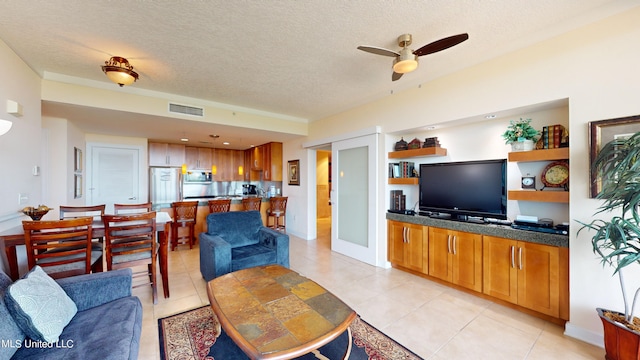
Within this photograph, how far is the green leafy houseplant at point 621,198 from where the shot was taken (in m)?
1.53

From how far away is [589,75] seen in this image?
200 cm

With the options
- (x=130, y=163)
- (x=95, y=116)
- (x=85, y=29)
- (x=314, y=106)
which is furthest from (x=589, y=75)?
(x=130, y=163)

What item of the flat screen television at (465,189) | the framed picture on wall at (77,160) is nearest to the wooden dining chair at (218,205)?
the framed picture on wall at (77,160)

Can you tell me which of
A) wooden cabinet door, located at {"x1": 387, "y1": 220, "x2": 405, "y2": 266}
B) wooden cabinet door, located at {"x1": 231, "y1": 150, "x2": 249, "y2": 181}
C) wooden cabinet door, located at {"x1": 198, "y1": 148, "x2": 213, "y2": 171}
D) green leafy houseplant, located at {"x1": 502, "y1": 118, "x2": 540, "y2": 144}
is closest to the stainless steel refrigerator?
wooden cabinet door, located at {"x1": 198, "y1": 148, "x2": 213, "y2": 171}

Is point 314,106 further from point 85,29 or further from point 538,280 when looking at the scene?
point 538,280

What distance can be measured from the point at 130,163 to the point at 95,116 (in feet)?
7.09

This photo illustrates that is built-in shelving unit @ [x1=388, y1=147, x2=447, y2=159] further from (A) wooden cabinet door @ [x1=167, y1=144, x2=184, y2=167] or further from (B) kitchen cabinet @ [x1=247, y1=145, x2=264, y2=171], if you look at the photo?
(A) wooden cabinet door @ [x1=167, y1=144, x2=184, y2=167]

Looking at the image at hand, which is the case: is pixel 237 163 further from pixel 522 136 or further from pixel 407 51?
pixel 522 136

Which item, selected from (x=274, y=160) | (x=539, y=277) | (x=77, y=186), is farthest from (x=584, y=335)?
(x=77, y=186)

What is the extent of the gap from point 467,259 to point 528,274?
1.78ft

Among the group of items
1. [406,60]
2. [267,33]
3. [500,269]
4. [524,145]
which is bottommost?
[500,269]

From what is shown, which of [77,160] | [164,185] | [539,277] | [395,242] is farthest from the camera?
[164,185]

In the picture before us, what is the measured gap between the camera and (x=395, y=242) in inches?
138

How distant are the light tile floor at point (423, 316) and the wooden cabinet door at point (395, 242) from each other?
0.19m
